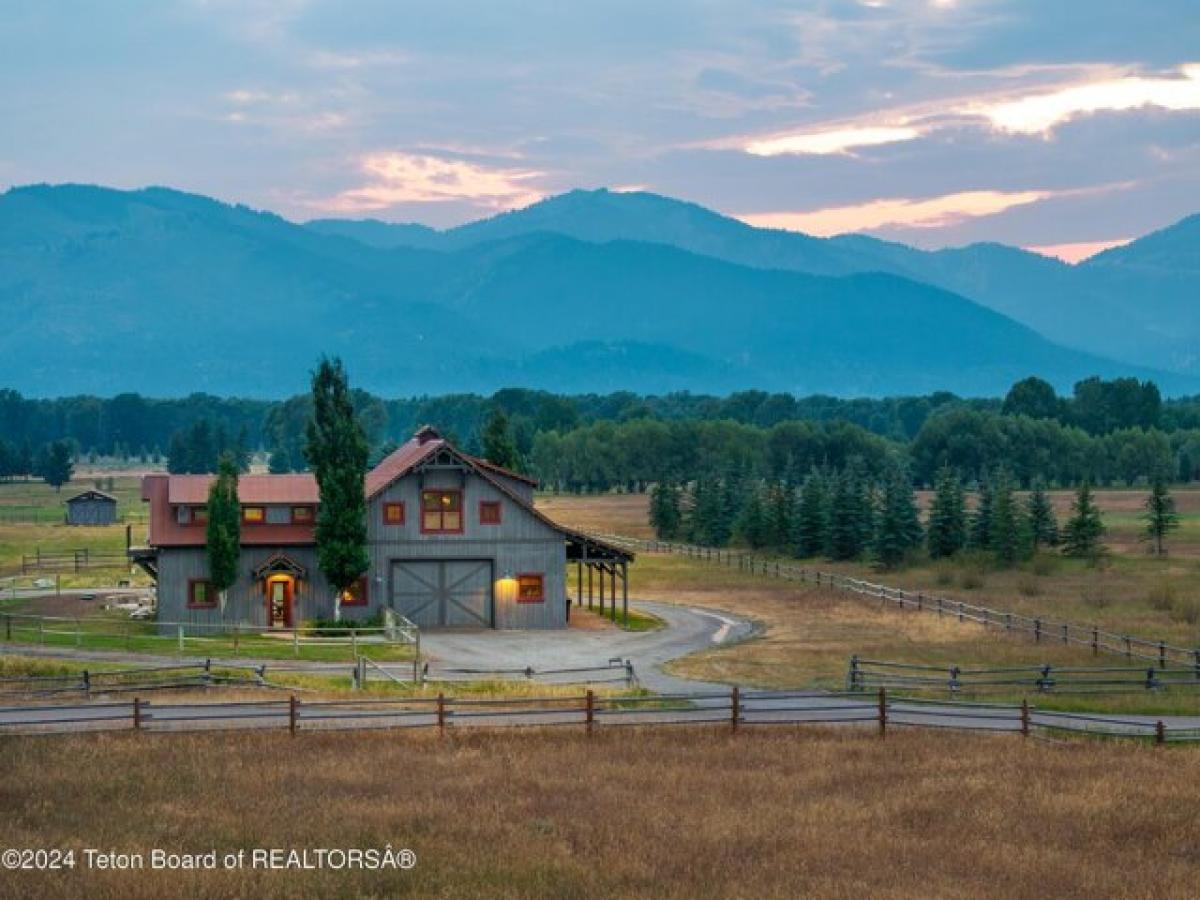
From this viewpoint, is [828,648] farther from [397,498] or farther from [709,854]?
[709,854]

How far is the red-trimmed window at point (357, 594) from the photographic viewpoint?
64188 millimetres

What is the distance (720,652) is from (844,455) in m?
142

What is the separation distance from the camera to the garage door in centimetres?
6525

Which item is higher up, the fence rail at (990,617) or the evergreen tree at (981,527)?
the evergreen tree at (981,527)

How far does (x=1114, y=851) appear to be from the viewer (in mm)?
26547

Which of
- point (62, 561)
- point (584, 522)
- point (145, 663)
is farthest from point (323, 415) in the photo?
point (584, 522)

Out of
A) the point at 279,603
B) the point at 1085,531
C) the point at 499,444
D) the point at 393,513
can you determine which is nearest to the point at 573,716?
the point at 279,603

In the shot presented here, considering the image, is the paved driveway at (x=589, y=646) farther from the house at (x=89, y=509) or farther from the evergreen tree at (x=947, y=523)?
the house at (x=89, y=509)

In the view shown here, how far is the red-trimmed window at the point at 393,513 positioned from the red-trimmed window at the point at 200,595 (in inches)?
308

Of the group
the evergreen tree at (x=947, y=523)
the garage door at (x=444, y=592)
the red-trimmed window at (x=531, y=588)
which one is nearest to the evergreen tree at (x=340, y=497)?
the garage door at (x=444, y=592)

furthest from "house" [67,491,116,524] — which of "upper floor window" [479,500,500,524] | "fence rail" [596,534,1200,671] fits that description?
"upper floor window" [479,500,500,524]

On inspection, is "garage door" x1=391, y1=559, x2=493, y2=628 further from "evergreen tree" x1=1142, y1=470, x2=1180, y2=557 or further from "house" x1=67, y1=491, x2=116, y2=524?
"house" x1=67, y1=491, x2=116, y2=524

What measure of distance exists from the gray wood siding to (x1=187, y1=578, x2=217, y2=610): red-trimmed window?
22.7 feet

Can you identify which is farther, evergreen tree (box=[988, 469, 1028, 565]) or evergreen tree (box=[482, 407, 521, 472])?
evergreen tree (box=[988, 469, 1028, 565])
